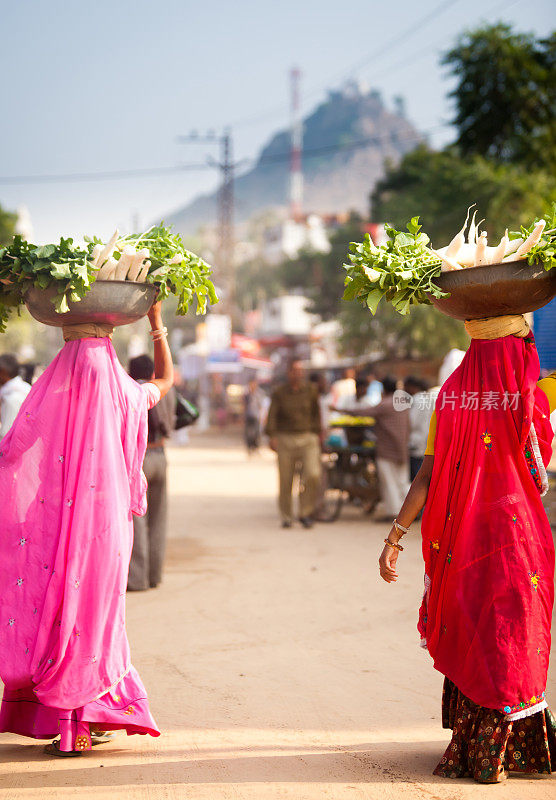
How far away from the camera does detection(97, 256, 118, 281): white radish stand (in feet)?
14.3

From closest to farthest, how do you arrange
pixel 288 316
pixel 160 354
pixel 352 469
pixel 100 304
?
pixel 100 304 < pixel 160 354 < pixel 352 469 < pixel 288 316

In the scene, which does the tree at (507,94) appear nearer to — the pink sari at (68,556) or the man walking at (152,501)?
the man walking at (152,501)

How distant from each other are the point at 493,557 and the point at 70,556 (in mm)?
1840

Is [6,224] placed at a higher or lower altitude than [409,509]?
higher

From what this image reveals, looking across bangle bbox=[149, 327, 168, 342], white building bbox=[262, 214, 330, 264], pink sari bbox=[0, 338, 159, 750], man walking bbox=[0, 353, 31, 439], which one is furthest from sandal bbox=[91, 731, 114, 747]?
white building bbox=[262, 214, 330, 264]

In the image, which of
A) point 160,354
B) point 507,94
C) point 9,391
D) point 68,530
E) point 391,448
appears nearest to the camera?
point 68,530

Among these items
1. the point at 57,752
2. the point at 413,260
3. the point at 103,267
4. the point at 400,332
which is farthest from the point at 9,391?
the point at 400,332

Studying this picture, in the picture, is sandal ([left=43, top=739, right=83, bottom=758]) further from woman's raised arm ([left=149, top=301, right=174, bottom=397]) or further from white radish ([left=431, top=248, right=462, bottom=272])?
white radish ([left=431, top=248, right=462, bottom=272])

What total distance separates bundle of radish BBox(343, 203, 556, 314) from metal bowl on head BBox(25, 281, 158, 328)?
105 centimetres

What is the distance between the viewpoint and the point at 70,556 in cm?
417

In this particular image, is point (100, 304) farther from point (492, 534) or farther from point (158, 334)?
point (492, 534)

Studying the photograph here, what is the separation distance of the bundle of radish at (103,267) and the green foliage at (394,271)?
997 millimetres

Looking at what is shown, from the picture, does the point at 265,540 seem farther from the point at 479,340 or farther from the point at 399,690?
the point at 479,340

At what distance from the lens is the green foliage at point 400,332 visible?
92.7ft
